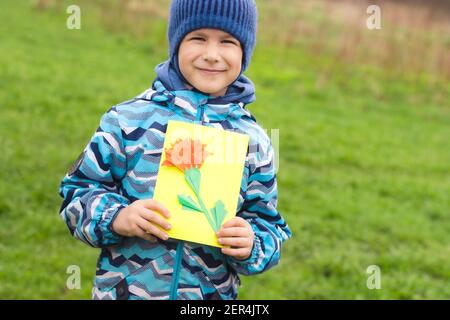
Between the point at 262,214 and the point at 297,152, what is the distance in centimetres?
434

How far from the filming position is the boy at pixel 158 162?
1860mm

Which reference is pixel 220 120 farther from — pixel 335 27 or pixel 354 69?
pixel 335 27

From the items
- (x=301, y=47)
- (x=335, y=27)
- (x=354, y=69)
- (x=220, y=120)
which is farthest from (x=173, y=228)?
(x=335, y=27)

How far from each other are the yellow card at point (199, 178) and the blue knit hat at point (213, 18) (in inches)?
10.9

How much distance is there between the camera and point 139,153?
6.15 feet

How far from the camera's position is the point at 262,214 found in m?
1.98

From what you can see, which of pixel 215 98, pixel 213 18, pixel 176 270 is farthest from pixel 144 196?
pixel 213 18

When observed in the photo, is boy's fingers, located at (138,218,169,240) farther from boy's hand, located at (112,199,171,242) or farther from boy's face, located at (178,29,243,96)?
boy's face, located at (178,29,243,96)

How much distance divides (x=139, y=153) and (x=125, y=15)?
31.2 ft

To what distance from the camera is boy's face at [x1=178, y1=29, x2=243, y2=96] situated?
1880 mm

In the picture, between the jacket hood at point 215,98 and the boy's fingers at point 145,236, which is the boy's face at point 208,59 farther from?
the boy's fingers at point 145,236

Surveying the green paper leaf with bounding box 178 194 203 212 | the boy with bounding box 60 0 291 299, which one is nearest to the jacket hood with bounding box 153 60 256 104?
the boy with bounding box 60 0 291 299

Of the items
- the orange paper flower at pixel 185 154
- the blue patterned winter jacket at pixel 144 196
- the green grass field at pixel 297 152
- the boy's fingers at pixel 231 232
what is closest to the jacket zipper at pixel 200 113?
the blue patterned winter jacket at pixel 144 196

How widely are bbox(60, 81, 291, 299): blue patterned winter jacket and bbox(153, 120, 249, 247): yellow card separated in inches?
3.3
